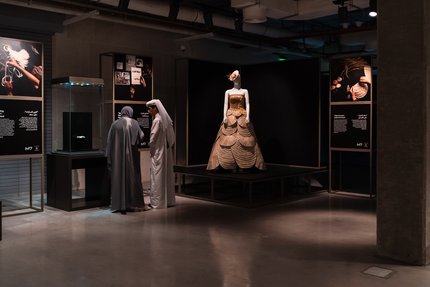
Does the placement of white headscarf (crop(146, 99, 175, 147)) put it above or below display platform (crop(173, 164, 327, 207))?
above

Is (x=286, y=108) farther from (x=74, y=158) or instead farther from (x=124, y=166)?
(x=74, y=158)

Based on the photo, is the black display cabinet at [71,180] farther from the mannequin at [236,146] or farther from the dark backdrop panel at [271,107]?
the dark backdrop panel at [271,107]

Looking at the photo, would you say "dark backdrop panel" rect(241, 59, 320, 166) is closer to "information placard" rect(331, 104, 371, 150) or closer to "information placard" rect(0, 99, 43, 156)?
"information placard" rect(331, 104, 371, 150)

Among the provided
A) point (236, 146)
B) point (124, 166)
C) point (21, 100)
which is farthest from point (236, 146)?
point (21, 100)

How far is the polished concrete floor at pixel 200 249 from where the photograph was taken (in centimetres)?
423

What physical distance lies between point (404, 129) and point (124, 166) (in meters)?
4.10

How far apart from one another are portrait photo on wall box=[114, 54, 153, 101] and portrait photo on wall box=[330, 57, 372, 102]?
134 inches

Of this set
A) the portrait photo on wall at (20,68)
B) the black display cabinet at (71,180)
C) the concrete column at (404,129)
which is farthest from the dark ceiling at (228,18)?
the concrete column at (404,129)

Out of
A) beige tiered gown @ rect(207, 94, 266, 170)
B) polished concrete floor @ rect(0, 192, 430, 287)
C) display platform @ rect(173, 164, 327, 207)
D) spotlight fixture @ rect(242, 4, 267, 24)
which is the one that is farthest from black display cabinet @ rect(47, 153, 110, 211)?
spotlight fixture @ rect(242, 4, 267, 24)

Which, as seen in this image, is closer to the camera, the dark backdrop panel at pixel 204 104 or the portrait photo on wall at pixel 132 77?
the portrait photo on wall at pixel 132 77

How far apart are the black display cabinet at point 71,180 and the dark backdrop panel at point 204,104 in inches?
88.9

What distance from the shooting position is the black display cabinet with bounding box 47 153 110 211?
726 cm

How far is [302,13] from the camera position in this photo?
8570 mm

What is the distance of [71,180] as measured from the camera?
723 centimetres
